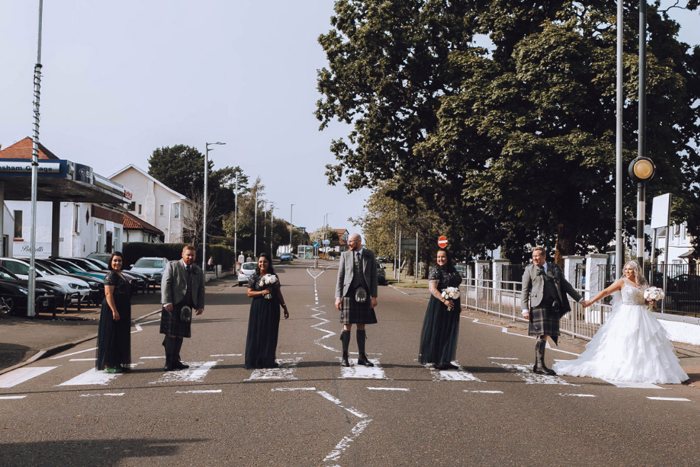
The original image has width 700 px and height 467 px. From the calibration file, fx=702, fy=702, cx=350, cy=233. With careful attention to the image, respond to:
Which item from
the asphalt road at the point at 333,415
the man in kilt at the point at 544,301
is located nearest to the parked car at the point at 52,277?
the asphalt road at the point at 333,415

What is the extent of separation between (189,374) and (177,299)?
1070 millimetres

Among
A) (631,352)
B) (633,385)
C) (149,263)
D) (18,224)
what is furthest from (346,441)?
(18,224)

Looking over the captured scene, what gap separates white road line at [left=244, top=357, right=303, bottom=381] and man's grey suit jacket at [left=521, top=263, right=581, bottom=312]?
3.39 metres

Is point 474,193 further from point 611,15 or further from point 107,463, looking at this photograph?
point 107,463

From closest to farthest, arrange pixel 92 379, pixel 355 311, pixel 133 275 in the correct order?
pixel 92 379
pixel 355 311
pixel 133 275

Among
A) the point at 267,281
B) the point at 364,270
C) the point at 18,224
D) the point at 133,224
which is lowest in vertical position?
the point at 267,281

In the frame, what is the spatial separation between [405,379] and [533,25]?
1938 centimetres

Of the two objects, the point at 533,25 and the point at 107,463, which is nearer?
the point at 107,463

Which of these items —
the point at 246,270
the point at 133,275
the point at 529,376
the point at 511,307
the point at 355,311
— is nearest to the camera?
the point at 529,376

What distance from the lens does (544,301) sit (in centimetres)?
992

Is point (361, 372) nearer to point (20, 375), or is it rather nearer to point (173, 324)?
point (173, 324)

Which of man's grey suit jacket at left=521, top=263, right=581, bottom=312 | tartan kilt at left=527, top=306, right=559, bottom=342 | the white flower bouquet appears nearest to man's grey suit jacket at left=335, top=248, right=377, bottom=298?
man's grey suit jacket at left=521, top=263, right=581, bottom=312

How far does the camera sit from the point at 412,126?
27438mm

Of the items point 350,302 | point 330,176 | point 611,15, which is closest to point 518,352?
point 350,302
